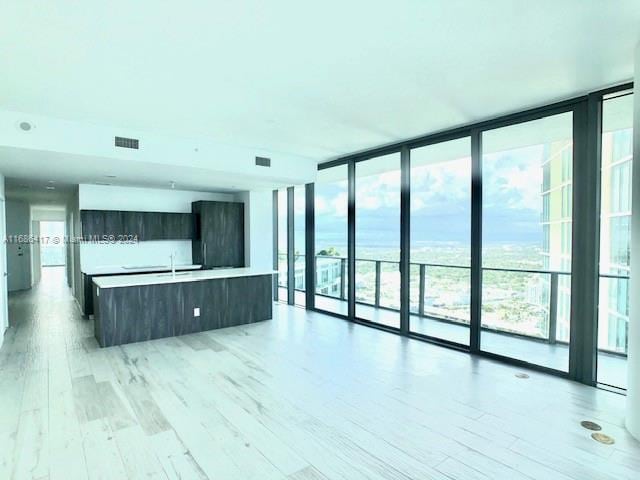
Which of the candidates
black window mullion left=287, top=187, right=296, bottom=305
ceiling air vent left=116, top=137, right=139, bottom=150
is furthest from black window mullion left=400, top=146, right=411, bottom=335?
ceiling air vent left=116, top=137, right=139, bottom=150

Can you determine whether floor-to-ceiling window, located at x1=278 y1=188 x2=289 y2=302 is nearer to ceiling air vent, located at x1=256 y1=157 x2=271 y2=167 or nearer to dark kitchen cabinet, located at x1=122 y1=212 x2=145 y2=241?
ceiling air vent, located at x1=256 y1=157 x2=271 y2=167

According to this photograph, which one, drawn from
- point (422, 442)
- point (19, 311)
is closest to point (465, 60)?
point (422, 442)

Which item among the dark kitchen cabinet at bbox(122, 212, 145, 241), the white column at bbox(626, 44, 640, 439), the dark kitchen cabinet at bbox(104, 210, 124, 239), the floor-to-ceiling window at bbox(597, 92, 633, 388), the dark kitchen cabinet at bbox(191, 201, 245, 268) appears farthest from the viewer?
the dark kitchen cabinet at bbox(191, 201, 245, 268)

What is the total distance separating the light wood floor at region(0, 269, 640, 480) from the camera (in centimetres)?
223

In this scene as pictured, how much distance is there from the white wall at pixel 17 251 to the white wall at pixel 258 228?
6847 mm

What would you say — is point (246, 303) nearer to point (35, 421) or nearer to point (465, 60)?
point (35, 421)

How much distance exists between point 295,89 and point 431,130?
83.4 inches

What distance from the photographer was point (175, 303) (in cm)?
523

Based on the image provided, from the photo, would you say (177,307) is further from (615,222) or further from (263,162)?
(615,222)

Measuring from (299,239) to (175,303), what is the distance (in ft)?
9.35

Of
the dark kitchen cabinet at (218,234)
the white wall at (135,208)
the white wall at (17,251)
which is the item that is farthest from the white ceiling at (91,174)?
the white wall at (17,251)

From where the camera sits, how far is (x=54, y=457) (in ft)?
7.60

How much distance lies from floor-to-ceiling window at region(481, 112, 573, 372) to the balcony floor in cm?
1

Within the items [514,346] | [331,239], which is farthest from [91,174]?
[514,346]
